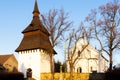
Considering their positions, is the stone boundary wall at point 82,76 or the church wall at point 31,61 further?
the church wall at point 31,61

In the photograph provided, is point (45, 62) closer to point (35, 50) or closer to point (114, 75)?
point (35, 50)

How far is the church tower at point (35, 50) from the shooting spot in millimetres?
41938

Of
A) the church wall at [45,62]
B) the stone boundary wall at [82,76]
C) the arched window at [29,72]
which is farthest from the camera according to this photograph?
the church wall at [45,62]

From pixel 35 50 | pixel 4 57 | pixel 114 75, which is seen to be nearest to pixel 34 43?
pixel 35 50

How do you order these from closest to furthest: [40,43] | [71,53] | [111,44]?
1. [111,44]
2. [71,53]
3. [40,43]

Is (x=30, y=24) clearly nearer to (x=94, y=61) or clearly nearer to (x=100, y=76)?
(x=94, y=61)

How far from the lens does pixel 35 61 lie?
42.2 m

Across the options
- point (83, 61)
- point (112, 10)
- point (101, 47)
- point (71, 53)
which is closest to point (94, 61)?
point (83, 61)

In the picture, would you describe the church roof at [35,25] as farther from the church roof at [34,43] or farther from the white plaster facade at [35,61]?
the white plaster facade at [35,61]

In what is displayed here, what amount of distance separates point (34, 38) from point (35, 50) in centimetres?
273

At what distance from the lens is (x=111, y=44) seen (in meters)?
34.8

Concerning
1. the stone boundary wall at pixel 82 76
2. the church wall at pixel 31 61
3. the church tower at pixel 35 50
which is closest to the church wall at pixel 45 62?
the church tower at pixel 35 50

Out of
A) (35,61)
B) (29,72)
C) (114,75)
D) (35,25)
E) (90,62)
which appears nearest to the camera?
(114,75)

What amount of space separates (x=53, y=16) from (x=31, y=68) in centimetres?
995
